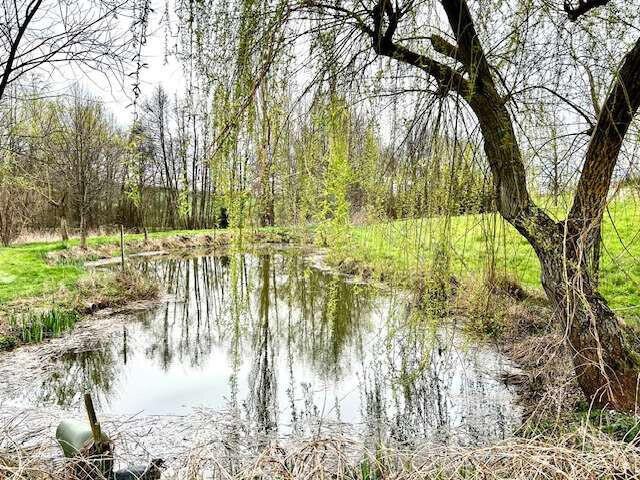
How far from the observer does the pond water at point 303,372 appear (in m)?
3.06

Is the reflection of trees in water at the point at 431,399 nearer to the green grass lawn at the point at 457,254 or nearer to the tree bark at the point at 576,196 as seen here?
the green grass lawn at the point at 457,254

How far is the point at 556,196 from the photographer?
2.38 metres

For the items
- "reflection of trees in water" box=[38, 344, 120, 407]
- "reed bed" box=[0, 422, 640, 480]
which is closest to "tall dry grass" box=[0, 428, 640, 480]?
"reed bed" box=[0, 422, 640, 480]

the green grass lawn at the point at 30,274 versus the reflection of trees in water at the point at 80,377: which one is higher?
the green grass lawn at the point at 30,274

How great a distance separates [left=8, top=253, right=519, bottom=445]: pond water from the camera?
3062 millimetres

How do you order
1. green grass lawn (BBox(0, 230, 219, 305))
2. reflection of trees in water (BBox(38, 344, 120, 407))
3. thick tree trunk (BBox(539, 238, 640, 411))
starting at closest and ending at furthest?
thick tree trunk (BBox(539, 238, 640, 411)) < reflection of trees in water (BBox(38, 344, 120, 407)) < green grass lawn (BBox(0, 230, 219, 305))

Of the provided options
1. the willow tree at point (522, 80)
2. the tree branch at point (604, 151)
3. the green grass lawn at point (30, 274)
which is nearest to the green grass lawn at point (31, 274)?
the green grass lawn at point (30, 274)

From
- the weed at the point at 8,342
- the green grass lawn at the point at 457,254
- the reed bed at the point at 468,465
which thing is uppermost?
the green grass lawn at the point at 457,254

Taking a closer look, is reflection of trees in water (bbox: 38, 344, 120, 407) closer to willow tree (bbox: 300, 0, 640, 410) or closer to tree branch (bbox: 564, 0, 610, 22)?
willow tree (bbox: 300, 0, 640, 410)

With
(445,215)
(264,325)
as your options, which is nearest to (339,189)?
(445,215)

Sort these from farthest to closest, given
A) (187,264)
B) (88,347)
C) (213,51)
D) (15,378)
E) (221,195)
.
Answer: (187,264)
(88,347)
(15,378)
(221,195)
(213,51)

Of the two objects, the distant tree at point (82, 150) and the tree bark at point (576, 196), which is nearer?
the tree bark at point (576, 196)

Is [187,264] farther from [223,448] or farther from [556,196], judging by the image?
[556,196]

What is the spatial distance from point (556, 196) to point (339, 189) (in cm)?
112
